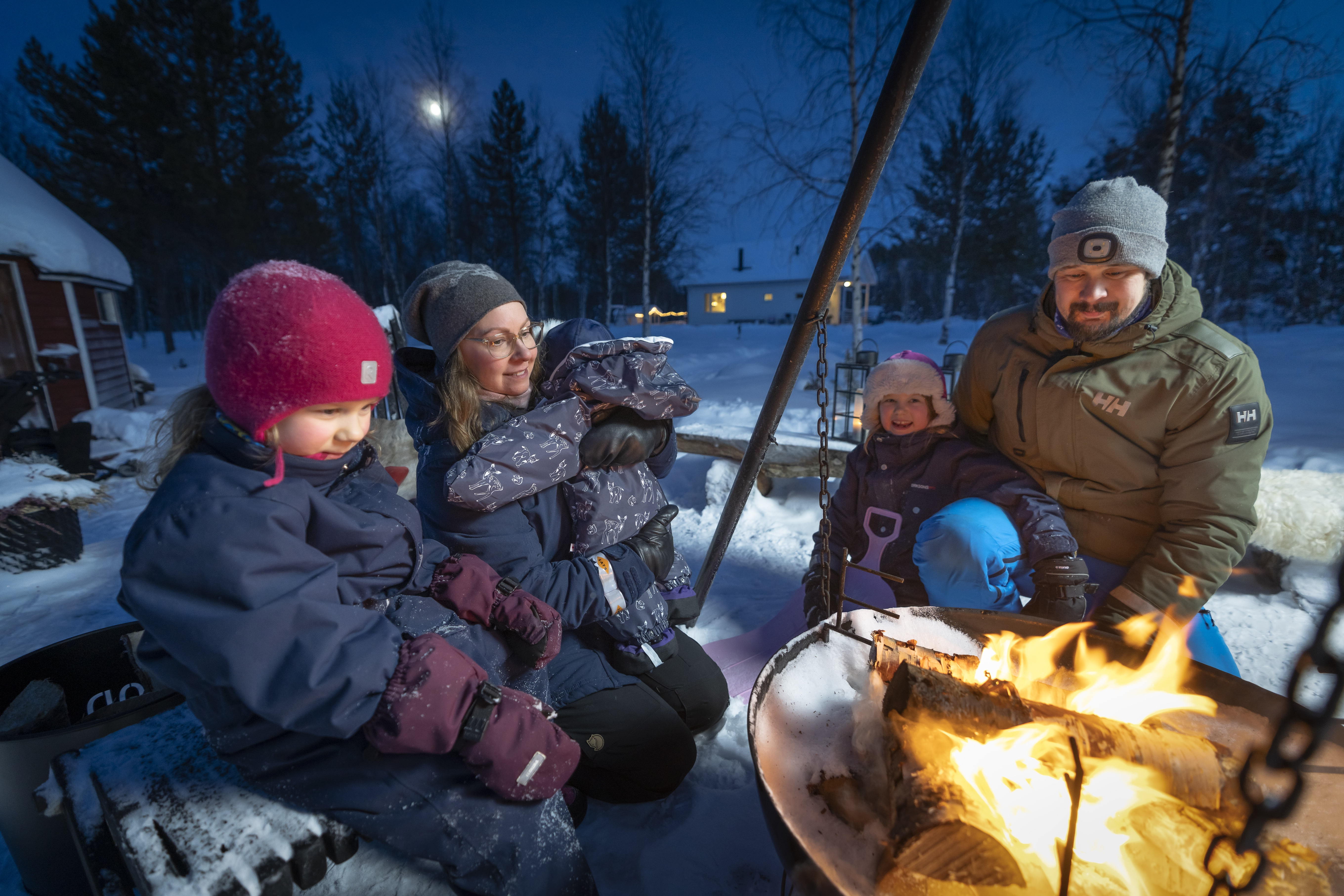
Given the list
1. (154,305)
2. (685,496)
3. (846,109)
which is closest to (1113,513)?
(685,496)

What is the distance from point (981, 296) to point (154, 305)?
4912 centimetres

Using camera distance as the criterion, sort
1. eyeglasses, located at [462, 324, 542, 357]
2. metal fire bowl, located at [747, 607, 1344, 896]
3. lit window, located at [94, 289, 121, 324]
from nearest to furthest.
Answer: metal fire bowl, located at [747, 607, 1344, 896]
eyeglasses, located at [462, 324, 542, 357]
lit window, located at [94, 289, 121, 324]

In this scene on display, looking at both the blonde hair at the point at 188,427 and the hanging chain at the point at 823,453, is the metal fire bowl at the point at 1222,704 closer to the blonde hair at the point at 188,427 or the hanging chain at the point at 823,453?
the hanging chain at the point at 823,453

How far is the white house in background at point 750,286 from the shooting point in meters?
32.8

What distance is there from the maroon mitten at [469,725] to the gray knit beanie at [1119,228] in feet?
7.27

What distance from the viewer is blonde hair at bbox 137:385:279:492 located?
1335 millimetres

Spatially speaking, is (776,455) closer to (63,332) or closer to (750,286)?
(63,332)

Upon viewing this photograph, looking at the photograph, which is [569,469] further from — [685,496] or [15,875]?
[685,496]

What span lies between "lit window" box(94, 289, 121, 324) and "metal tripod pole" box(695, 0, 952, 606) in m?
13.1

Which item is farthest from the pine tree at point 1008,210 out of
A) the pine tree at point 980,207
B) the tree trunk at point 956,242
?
the tree trunk at point 956,242

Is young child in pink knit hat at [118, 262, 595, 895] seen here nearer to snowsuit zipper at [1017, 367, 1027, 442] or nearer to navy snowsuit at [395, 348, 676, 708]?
navy snowsuit at [395, 348, 676, 708]

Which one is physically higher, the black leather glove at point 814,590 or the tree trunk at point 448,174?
the tree trunk at point 448,174

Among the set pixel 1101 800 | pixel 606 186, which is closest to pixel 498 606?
pixel 1101 800

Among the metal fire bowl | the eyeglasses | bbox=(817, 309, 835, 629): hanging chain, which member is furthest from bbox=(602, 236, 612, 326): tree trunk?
the metal fire bowl
